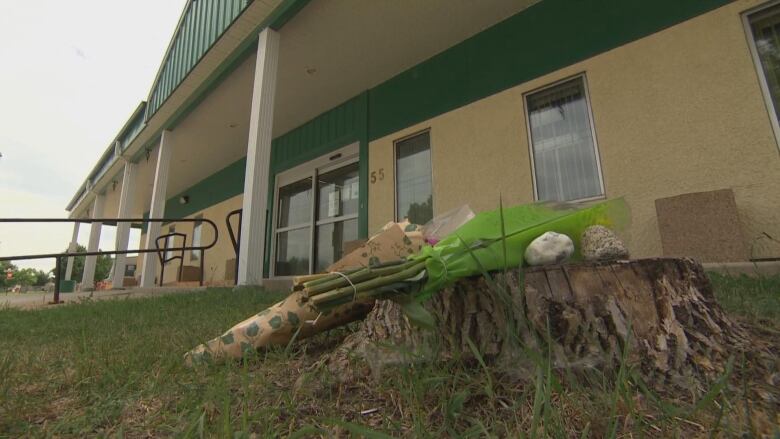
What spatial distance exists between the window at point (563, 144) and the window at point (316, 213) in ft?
10.1

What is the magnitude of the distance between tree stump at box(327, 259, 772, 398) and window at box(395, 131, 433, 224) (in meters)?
3.99

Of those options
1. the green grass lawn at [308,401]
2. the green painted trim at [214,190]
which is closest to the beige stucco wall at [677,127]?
the green grass lawn at [308,401]

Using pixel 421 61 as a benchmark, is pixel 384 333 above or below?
below

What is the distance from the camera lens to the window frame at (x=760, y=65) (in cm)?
291

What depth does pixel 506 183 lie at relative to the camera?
172 inches

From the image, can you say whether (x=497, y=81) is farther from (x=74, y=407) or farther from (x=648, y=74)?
(x=74, y=407)

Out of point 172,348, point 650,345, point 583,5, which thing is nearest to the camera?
point 650,345

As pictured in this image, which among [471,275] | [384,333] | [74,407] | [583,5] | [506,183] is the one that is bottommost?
[74,407]

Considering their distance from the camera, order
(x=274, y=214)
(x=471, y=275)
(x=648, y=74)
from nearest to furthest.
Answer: (x=471, y=275)
(x=648, y=74)
(x=274, y=214)

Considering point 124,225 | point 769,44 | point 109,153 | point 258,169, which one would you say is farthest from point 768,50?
point 109,153

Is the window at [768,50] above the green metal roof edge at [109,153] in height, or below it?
below

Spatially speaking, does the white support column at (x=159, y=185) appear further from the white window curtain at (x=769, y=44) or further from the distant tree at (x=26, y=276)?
the distant tree at (x=26, y=276)

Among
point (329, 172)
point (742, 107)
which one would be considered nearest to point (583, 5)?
point (742, 107)

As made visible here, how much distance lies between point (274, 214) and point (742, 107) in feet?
25.0
